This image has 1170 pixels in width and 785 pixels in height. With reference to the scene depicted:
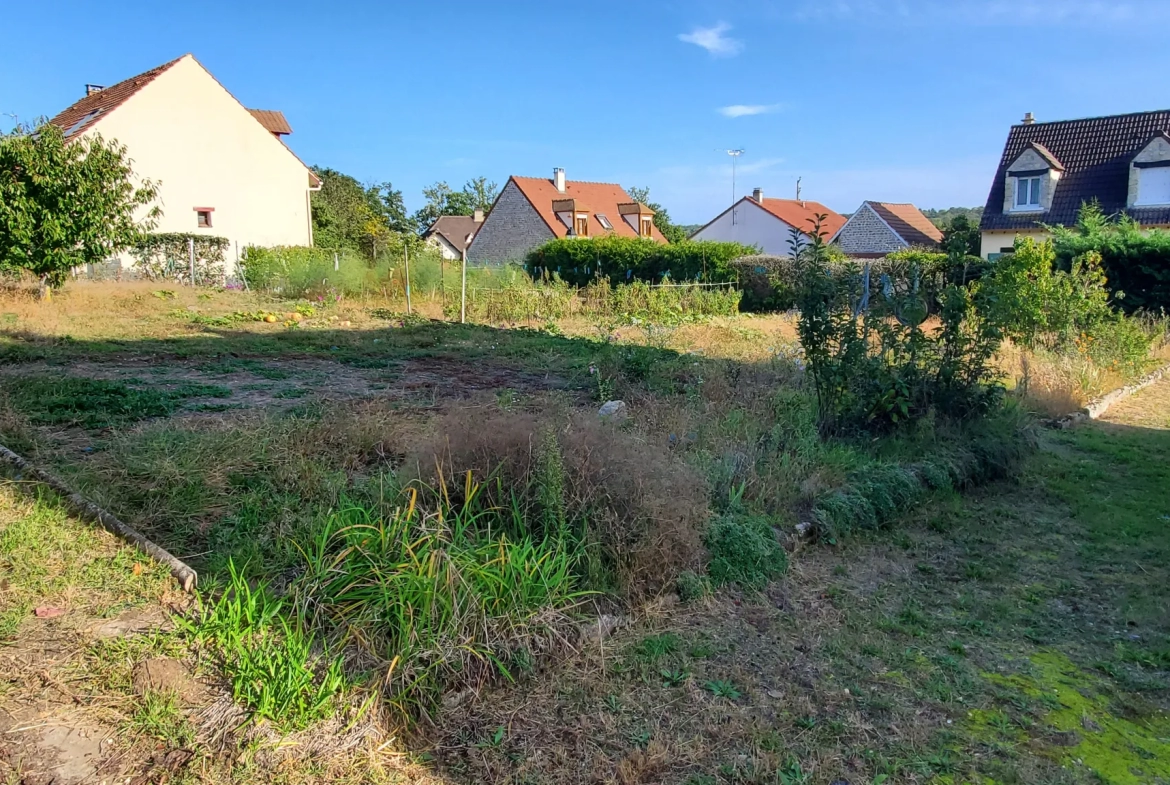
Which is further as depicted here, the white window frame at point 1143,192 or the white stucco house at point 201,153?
the white window frame at point 1143,192

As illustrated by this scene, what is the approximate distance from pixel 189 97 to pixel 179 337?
17.0 metres

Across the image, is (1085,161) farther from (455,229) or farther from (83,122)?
(455,229)

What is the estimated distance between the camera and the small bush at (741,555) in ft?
11.8

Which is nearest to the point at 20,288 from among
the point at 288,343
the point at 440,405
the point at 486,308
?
the point at 288,343

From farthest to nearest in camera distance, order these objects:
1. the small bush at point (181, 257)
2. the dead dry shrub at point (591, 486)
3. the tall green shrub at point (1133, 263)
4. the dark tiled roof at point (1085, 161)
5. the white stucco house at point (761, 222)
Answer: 1. the white stucco house at point (761, 222)
2. the dark tiled roof at point (1085, 161)
3. the small bush at point (181, 257)
4. the tall green shrub at point (1133, 263)
5. the dead dry shrub at point (591, 486)

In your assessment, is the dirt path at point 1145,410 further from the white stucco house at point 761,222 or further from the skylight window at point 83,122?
the white stucco house at point 761,222

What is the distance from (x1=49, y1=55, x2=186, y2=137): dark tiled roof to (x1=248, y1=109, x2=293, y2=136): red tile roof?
509 centimetres

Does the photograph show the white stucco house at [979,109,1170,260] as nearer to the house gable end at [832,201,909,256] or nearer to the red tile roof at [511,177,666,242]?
the house gable end at [832,201,909,256]

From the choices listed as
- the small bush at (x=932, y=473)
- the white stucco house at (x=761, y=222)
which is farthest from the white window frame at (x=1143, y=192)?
the small bush at (x=932, y=473)

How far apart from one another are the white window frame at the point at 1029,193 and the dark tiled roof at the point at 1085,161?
256 mm

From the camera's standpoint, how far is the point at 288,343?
1054 centimetres

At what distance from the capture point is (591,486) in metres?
3.46

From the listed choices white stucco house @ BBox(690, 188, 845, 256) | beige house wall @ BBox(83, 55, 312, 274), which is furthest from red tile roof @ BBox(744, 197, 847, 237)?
beige house wall @ BBox(83, 55, 312, 274)

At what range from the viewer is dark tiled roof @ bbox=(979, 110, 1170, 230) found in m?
23.9
